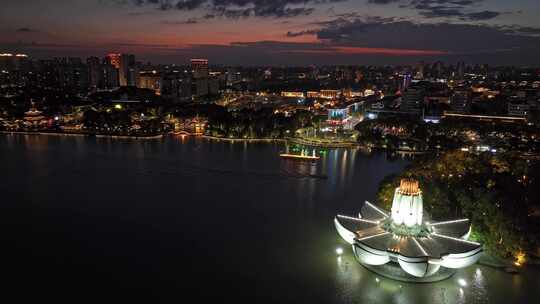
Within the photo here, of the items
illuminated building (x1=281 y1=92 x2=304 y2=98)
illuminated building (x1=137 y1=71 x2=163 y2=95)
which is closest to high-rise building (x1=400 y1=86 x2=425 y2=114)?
illuminated building (x1=281 y1=92 x2=304 y2=98)

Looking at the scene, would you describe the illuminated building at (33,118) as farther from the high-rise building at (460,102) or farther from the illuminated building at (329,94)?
the illuminated building at (329,94)

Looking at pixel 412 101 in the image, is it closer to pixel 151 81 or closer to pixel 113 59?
pixel 151 81

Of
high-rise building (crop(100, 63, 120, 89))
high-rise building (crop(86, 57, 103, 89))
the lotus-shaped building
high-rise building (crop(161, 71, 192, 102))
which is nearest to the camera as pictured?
Result: the lotus-shaped building

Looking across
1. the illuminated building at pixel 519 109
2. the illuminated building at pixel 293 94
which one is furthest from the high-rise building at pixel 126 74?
the illuminated building at pixel 519 109

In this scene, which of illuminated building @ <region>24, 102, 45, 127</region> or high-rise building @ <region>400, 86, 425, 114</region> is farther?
high-rise building @ <region>400, 86, 425, 114</region>

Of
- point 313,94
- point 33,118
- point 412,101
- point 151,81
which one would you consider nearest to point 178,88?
point 151,81

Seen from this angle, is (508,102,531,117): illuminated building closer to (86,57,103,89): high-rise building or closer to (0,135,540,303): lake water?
(0,135,540,303): lake water

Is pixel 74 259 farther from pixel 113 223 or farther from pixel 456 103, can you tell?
pixel 456 103
